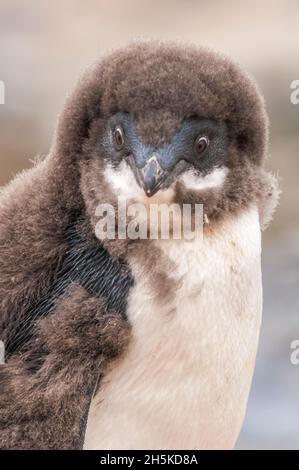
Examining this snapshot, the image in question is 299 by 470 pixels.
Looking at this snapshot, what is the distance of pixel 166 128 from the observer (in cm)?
192

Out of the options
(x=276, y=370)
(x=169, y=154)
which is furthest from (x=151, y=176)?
(x=276, y=370)

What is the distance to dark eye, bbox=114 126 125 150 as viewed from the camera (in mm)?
1936

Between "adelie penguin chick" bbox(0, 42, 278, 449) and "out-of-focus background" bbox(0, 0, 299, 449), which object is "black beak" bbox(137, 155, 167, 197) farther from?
"out-of-focus background" bbox(0, 0, 299, 449)

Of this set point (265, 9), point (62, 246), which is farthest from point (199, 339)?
point (265, 9)

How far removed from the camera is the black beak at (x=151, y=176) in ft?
6.11

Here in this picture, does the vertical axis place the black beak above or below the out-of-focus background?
below

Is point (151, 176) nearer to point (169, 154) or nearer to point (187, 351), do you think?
point (169, 154)

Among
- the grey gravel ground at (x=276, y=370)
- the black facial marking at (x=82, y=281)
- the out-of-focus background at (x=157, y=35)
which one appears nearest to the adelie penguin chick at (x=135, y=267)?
the black facial marking at (x=82, y=281)

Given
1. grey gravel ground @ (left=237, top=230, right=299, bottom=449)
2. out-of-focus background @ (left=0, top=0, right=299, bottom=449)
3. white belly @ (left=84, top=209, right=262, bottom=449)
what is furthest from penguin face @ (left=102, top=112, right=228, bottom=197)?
out-of-focus background @ (left=0, top=0, right=299, bottom=449)

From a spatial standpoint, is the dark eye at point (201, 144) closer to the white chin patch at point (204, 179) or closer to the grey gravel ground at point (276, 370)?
the white chin patch at point (204, 179)

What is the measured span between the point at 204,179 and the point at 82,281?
0.91 feet

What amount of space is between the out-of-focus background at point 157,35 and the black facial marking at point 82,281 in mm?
3044
